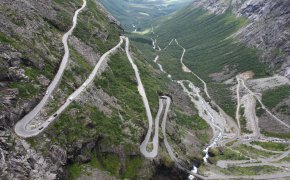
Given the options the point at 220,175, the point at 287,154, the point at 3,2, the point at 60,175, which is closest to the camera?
the point at 60,175

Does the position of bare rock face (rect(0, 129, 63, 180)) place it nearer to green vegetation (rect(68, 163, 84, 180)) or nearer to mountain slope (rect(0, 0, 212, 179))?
mountain slope (rect(0, 0, 212, 179))

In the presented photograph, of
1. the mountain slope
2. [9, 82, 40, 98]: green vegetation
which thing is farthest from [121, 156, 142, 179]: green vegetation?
[9, 82, 40, 98]: green vegetation

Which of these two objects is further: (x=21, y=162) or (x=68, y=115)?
(x=68, y=115)

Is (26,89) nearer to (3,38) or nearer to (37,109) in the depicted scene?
(37,109)

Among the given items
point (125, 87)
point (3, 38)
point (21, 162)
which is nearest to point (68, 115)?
point (21, 162)

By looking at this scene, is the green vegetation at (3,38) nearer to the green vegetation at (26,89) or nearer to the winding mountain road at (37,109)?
the winding mountain road at (37,109)

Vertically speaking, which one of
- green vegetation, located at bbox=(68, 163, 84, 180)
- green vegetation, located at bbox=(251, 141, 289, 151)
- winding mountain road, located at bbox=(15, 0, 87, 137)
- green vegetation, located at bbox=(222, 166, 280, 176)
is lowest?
green vegetation, located at bbox=(68, 163, 84, 180)

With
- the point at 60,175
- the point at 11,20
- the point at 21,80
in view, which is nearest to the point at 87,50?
the point at 11,20

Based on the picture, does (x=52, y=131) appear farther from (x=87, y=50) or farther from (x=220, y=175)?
(x=87, y=50)
